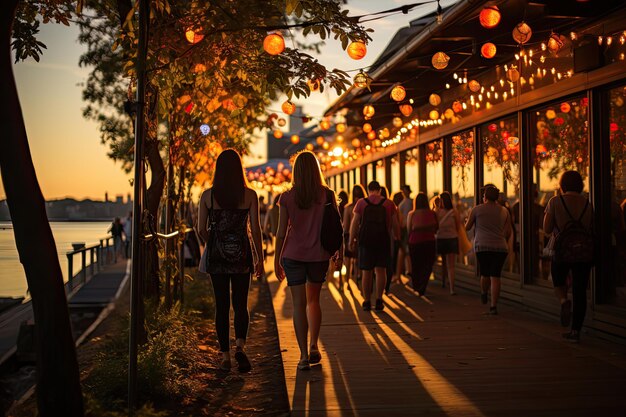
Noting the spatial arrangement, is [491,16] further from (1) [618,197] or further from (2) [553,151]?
(2) [553,151]

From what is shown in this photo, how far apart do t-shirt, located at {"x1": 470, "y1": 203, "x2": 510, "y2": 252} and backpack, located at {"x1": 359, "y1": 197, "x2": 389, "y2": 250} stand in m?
1.30

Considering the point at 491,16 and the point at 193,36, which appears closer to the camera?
the point at 193,36

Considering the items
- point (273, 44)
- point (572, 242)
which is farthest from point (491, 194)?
point (273, 44)

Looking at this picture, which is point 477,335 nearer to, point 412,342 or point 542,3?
→ point 412,342

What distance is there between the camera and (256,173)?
1515 inches

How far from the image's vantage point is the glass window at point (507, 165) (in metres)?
12.0

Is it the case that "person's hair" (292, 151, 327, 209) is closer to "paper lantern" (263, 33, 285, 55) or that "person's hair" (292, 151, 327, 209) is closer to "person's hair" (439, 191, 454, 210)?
"paper lantern" (263, 33, 285, 55)

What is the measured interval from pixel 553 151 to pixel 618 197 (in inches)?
78.5

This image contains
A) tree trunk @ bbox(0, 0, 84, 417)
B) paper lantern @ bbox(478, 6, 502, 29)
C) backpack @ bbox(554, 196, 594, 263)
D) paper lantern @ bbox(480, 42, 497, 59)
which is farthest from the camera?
paper lantern @ bbox(480, 42, 497, 59)

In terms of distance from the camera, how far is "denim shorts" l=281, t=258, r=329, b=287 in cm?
696

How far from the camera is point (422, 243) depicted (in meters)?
13.3

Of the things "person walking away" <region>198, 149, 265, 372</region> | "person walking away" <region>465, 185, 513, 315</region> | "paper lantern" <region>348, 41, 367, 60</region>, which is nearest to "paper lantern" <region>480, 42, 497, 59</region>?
"person walking away" <region>465, 185, 513, 315</region>

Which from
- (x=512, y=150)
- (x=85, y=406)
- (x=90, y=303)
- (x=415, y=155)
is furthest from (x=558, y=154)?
(x=90, y=303)

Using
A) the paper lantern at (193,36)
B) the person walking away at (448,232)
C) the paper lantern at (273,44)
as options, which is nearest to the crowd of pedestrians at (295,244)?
the paper lantern at (273,44)
